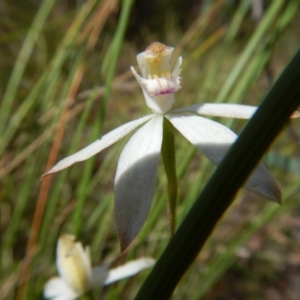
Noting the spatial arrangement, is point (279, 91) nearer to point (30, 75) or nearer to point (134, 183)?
point (134, 183)

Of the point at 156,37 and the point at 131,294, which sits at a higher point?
the point at 156,37

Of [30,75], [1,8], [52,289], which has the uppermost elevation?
[1,8]

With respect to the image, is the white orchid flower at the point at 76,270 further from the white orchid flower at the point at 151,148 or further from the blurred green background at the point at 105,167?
the white orchid flower at the point at 151,148

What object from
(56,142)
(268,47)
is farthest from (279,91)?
(56,142)

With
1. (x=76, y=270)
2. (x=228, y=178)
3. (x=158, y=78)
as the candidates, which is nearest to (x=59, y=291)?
(x=76, y=270)

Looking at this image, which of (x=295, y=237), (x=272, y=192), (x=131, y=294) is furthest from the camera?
(x=295, y=237)

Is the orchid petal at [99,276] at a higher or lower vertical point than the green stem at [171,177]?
higher

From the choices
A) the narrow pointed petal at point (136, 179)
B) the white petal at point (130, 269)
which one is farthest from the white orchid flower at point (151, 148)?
the white petal at point (130, 269)

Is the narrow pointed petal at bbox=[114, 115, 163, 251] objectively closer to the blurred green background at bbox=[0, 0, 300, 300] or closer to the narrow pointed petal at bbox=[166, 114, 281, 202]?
the narrow pointed petal at bbox=[166, 114, 281, 202]
